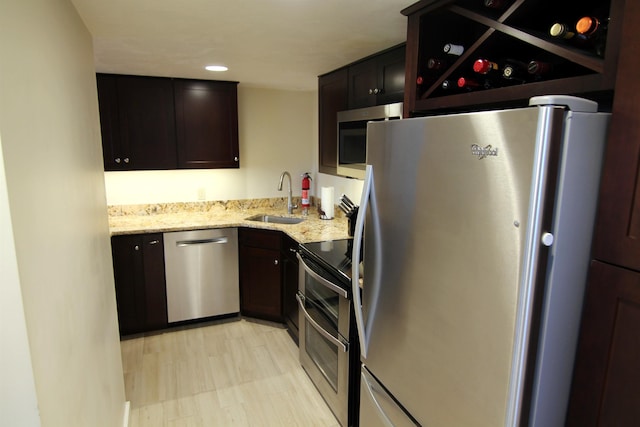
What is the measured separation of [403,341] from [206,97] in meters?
2.86

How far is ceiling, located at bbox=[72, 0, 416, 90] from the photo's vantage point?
1636 mm

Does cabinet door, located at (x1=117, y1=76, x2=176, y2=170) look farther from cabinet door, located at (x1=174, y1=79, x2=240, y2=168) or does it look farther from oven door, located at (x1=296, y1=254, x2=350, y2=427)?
oven door, located at (x1=296, y1=254, x2=350, y2=427)

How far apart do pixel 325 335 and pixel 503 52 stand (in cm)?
171

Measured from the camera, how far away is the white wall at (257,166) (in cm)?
364

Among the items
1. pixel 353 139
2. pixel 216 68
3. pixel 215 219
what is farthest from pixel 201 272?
pixel 353 139

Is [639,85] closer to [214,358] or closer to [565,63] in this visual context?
[565,63]

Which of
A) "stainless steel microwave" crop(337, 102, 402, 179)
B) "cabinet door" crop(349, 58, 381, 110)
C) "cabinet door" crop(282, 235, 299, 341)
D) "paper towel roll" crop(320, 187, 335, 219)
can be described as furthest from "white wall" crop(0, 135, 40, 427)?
"paper towel roll" crop(320, 187, 335, 219)

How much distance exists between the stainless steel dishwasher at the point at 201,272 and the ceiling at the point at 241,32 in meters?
1.37

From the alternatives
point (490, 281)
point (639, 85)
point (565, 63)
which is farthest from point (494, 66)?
point (490, 281)

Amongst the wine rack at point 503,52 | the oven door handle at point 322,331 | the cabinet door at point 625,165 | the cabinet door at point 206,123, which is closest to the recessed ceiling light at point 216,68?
the cabinet door at point 206,123

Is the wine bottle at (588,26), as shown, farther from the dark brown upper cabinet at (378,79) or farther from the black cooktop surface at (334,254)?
the black cooktop surface at (334,254)

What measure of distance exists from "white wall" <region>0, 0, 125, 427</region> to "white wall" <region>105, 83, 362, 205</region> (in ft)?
6.10

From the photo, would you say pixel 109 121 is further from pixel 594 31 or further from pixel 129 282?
pixel 594 31

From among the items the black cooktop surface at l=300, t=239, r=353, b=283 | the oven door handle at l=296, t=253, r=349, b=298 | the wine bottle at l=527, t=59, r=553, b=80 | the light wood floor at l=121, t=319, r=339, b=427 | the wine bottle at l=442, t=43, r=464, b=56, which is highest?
the wine bottle at l=442, t=43, r=464, b=56
